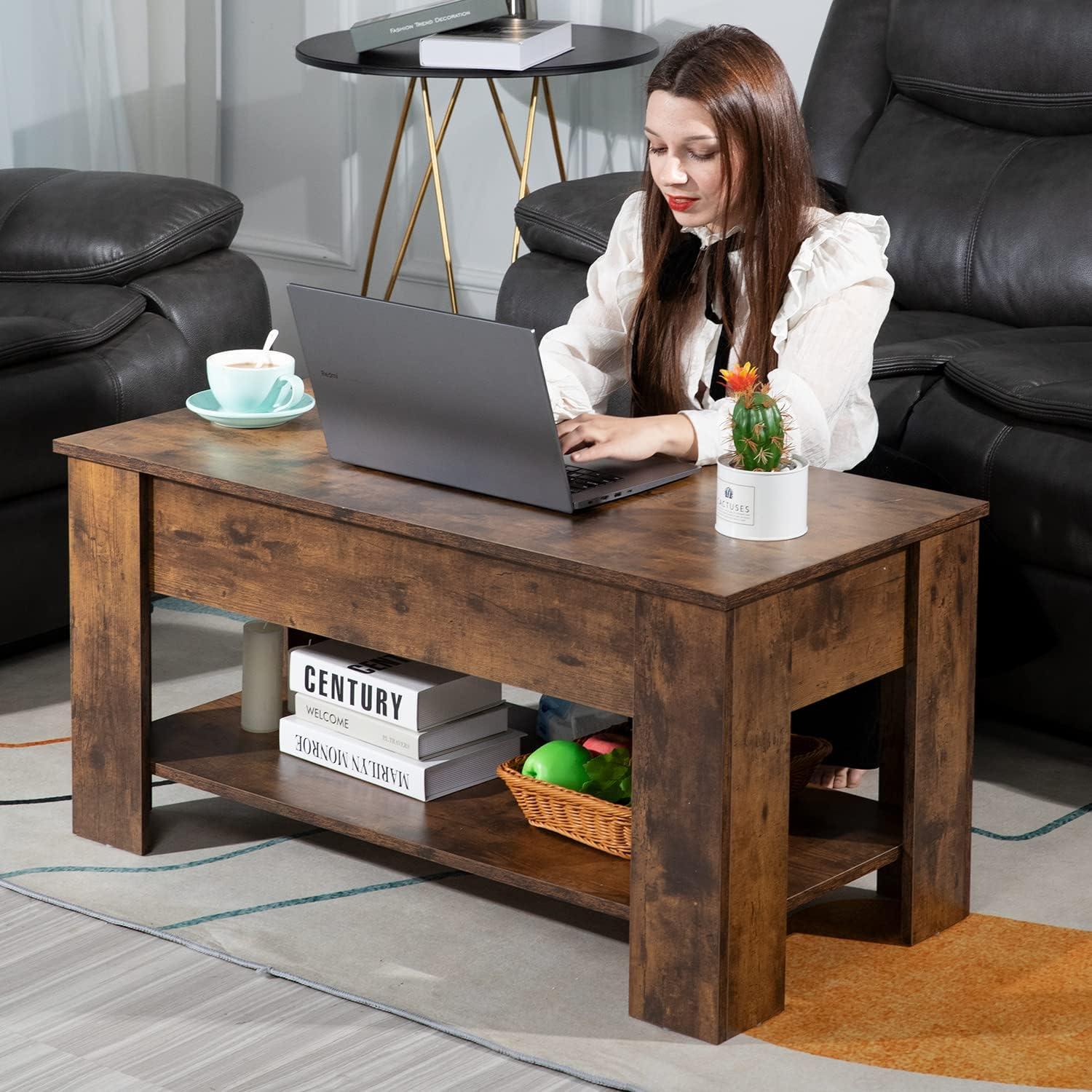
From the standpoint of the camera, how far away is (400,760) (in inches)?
76.0

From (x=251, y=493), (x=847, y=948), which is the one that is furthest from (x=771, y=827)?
(x=251, y=493)

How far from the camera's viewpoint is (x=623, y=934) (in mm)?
1877

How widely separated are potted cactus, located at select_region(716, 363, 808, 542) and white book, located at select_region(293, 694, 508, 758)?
1.44 feet

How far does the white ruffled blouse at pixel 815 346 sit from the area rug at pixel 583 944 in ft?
1.63

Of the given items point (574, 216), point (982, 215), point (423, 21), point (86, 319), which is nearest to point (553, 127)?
point (423, 21)

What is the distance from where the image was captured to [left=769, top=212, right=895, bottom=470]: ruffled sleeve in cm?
191

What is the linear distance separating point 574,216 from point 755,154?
Result: 88 cm

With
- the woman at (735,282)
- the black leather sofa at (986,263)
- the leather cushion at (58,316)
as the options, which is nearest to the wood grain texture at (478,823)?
the woman at (735,282)

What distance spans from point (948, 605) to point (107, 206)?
1694mm

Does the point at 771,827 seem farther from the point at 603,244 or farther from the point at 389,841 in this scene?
the point at 603,244

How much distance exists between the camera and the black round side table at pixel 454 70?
3.31 m

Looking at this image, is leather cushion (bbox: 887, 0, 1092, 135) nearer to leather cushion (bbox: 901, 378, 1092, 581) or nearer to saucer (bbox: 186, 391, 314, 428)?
leather cushion (bbox: 901, 378, 1092, 581)

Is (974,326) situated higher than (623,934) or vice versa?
(974,326)

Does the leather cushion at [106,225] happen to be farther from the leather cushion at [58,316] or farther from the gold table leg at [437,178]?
the gold table leg at [437,178]
